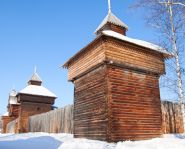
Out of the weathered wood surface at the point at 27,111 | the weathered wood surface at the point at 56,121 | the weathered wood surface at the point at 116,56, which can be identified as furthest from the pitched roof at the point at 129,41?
the weathered wood surface at the point at 27,111

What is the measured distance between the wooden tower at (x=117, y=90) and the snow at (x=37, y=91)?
2015cm

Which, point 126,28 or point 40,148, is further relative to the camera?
point 126,28

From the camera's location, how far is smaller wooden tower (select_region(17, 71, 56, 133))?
110ft

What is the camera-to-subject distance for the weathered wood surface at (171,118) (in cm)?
1686

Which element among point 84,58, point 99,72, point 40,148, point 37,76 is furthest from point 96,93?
point 37,76

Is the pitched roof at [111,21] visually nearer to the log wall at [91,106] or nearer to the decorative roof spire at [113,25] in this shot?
the decorative roof spire at [113,25]

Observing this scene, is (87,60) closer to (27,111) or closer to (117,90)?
(117,90)

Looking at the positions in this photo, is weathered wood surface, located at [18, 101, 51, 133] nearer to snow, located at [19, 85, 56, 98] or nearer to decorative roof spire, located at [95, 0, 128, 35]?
snow, located at [19, 85, 56, 98]

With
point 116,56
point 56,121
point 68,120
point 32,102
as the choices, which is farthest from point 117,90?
point 32,102

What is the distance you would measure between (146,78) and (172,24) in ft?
11.7

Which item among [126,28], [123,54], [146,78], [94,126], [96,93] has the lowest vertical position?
[94,126]

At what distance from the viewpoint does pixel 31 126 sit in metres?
31.7

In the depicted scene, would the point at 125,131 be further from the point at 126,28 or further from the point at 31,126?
the point at 31,126

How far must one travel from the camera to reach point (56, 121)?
22922 mm
